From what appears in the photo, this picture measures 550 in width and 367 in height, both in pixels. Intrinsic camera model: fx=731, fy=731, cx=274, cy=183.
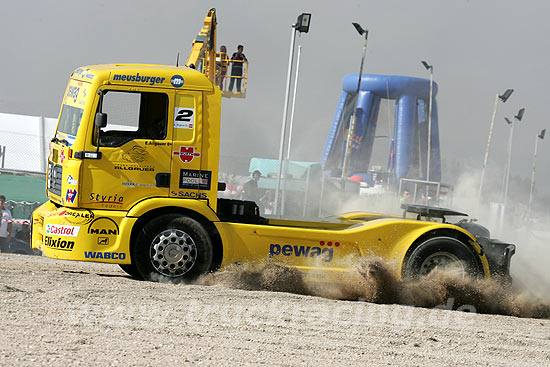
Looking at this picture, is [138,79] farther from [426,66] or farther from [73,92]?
[426,66]

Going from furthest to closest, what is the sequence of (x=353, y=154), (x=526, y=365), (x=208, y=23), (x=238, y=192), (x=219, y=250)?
(x=353, y=154), (x=238, y=192), (x=208, y=23), (x=219, y=250), (x=526, y=365)

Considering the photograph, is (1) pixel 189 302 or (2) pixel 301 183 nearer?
(1) pixel 189 302

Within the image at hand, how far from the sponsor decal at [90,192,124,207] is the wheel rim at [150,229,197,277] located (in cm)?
67

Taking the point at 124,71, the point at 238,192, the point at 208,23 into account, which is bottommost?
the point at 238,192

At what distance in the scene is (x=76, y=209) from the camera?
30.0 ft

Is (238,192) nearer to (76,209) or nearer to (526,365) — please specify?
(76,209)

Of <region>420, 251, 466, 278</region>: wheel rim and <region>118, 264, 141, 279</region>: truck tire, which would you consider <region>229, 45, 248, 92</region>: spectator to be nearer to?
<region>118, 264, 141, 279</region>: truck tire

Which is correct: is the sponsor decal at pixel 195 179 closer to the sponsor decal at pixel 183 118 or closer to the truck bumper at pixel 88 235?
the sponsor decal at pixel 183 118

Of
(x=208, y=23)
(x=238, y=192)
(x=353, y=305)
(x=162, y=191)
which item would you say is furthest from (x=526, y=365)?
(x=238, y=192)

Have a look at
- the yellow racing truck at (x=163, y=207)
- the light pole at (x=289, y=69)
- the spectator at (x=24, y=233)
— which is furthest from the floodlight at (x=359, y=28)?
the yellow racing truck at (x=163, y=207)

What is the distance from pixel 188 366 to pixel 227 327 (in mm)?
1524

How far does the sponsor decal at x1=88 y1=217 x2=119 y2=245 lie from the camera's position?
9109 mm

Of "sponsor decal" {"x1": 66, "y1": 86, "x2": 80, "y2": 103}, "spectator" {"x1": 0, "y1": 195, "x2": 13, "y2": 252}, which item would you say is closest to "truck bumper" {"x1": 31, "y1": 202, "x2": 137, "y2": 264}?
"sponsor decal" {"x1": 66, "y1": 86, "x2": 80, "y2": 103}

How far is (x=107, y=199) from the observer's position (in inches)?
363
